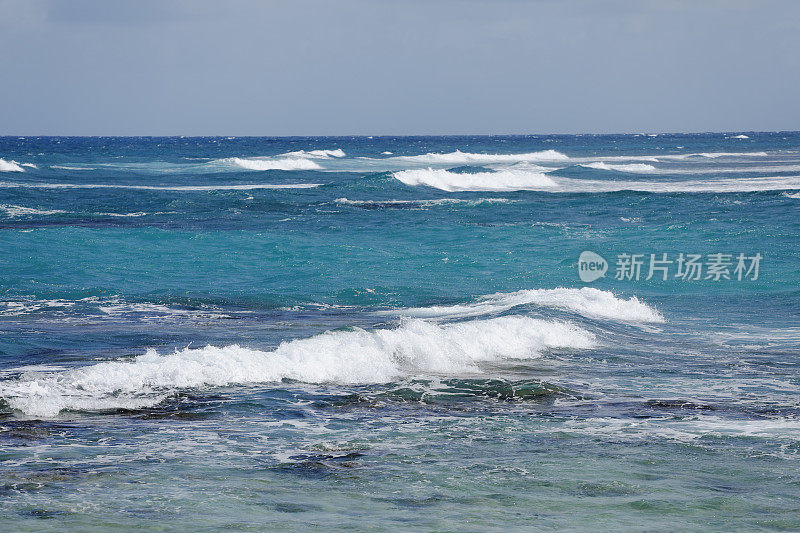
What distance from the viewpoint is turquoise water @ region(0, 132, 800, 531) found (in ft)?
20.1

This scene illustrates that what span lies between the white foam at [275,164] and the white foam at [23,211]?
113ft

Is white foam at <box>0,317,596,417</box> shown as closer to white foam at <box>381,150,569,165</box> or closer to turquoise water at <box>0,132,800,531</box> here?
turquoise water at <box>0,132,800,531</box>

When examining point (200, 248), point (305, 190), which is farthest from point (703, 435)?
point (305, 190)

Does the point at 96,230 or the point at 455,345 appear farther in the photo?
the point at 96,230

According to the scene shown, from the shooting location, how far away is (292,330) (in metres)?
13.3

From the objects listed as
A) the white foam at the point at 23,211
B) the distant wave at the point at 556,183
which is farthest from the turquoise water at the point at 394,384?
the distant wave at the point at 556,183

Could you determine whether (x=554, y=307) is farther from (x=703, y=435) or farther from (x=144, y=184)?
(x=144, y=184)

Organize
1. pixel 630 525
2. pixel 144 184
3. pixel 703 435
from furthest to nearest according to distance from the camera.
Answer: pixel 144 184, pixel 703 435, pixel 630 525

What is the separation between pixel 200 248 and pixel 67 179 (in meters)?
33.7

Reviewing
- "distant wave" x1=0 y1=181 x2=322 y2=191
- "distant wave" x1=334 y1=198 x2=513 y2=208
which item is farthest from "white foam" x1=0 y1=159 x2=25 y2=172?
"distant wave" x1=334 y1=198 x2=513 y2=208

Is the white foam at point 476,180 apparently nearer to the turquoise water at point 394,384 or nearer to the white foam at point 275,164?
the white foam at point 275,164

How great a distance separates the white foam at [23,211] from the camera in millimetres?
33272

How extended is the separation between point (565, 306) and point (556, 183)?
37003 mm

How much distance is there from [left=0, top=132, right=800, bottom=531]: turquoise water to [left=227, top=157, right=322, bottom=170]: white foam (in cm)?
4527
